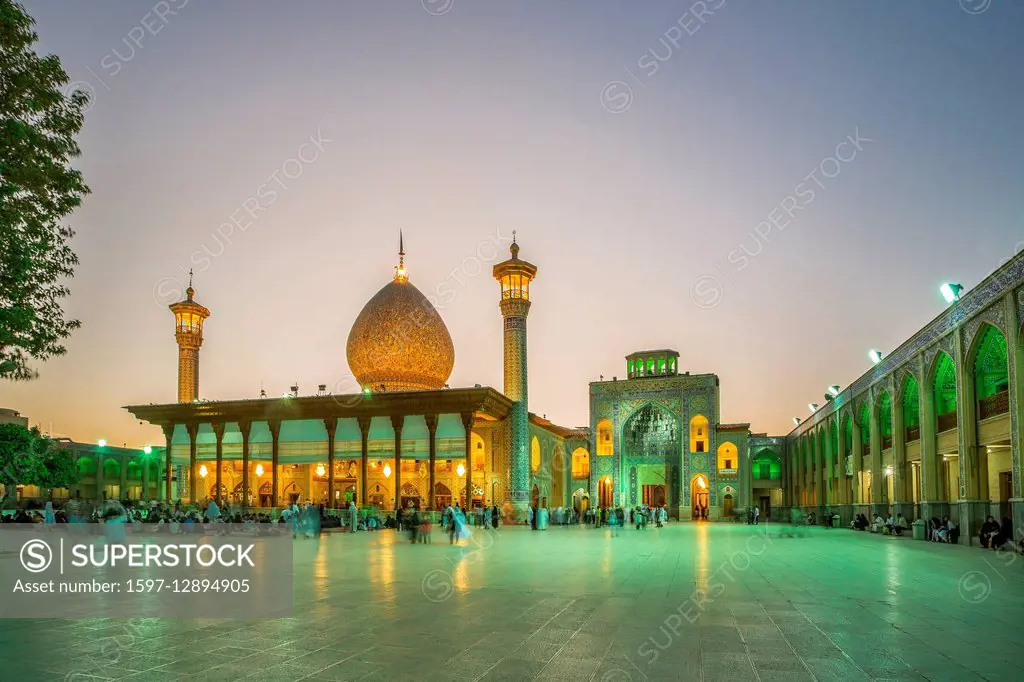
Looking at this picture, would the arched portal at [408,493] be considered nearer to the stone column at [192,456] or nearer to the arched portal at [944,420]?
the stone column at [192,456]

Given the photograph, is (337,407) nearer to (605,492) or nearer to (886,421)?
(605,492)

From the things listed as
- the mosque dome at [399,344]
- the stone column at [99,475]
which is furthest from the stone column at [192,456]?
the stone column at [99,475]

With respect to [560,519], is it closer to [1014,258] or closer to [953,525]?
[953,525]

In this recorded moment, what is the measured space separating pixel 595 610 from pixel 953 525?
17634 mm

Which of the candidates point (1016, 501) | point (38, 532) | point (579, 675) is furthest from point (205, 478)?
point (579, 675)

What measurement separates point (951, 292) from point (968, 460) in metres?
4.55

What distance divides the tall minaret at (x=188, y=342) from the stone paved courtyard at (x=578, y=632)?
1499 inches

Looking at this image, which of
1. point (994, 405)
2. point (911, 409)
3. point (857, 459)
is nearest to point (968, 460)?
point (994, 405)

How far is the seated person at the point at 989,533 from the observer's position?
18.8 metres

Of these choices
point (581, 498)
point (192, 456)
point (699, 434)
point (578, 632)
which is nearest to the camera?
point (578, 632)

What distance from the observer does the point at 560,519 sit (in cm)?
3697

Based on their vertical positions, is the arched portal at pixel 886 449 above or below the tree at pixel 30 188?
below

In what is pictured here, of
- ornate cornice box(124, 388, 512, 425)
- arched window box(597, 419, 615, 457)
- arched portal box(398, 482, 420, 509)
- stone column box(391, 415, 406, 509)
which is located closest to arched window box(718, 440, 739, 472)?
arched window box(597, 419, 615, 457)

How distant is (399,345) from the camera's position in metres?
42.6
